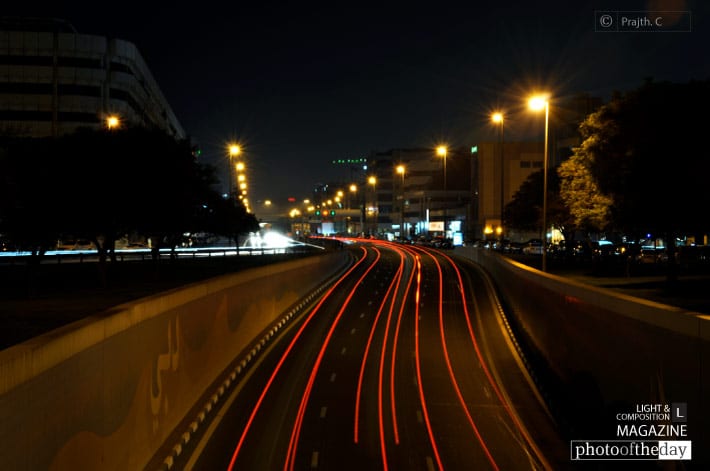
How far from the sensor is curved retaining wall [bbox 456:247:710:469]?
10.0 metres

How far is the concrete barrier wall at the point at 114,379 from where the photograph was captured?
7.59 meters

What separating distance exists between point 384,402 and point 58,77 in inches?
3043

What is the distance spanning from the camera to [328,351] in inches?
924

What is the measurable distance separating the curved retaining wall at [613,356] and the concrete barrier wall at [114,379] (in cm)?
853

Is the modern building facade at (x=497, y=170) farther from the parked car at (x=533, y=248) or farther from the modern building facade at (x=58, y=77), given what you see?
the modern building facade at (x=58, y=77)

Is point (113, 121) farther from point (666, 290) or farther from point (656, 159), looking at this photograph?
point (666, 290)

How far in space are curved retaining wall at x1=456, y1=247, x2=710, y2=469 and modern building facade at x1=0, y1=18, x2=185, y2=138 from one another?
6877 centimetres

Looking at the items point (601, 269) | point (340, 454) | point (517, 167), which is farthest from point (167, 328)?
point (517, 167)

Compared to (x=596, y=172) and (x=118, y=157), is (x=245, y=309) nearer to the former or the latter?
(x=118, y=157)

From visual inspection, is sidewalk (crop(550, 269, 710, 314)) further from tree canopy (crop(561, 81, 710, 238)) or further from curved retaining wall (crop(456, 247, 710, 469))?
curved retaining wall (crop(456, 247, 710, 469))

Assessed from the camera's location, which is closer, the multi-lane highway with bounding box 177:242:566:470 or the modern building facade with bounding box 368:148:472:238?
the multi-lane highway with bounding box 177:242:566:470

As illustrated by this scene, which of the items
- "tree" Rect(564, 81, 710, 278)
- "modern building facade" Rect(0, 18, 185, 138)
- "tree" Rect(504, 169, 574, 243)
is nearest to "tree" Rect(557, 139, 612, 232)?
"tree" Rect(564, 81, 710, 278)

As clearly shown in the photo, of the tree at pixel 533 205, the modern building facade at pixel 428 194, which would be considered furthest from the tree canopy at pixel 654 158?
the modern building facade at pixel 428 194

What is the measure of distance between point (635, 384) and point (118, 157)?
25.7 meters
